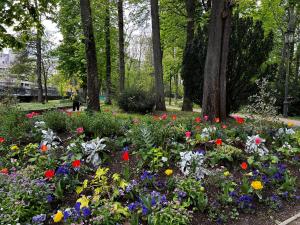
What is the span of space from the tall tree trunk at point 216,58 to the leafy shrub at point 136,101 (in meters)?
4.38

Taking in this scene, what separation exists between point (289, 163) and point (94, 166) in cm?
319

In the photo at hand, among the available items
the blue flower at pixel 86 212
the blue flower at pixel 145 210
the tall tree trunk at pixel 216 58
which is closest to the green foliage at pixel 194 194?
the blue flower at pixel 145 210

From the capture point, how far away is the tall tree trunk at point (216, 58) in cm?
684

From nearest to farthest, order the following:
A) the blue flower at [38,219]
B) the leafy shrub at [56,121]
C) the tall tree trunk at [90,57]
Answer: the blue flower at [38,219]
the leafy shrub at [56,121]
the tall tree trunk at [90,57]

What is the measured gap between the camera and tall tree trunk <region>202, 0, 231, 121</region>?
6.84 m

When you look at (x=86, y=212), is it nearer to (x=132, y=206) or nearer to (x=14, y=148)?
(x=132, y=206)

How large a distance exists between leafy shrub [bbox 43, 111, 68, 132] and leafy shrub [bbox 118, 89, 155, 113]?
20.5 ft

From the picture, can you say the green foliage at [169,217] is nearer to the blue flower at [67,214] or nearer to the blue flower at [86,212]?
the blue flower at [86,212]

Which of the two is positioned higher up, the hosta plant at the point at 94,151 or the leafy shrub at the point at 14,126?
the leafy shrub at the point at 14,126

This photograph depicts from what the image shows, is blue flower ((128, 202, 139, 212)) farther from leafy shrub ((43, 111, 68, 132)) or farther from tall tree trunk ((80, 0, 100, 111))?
tall tree trunk ((80, 0, 100, 111))

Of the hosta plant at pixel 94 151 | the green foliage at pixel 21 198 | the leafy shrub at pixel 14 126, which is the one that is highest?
the leafy shrub at pixel 14 126

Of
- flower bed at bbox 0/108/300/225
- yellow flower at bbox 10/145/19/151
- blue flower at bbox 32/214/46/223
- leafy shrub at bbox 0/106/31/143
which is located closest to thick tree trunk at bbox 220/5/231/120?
flower bed at bbox 0/108/300/225

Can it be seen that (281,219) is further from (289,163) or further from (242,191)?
(289,163)

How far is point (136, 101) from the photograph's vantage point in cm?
1149
